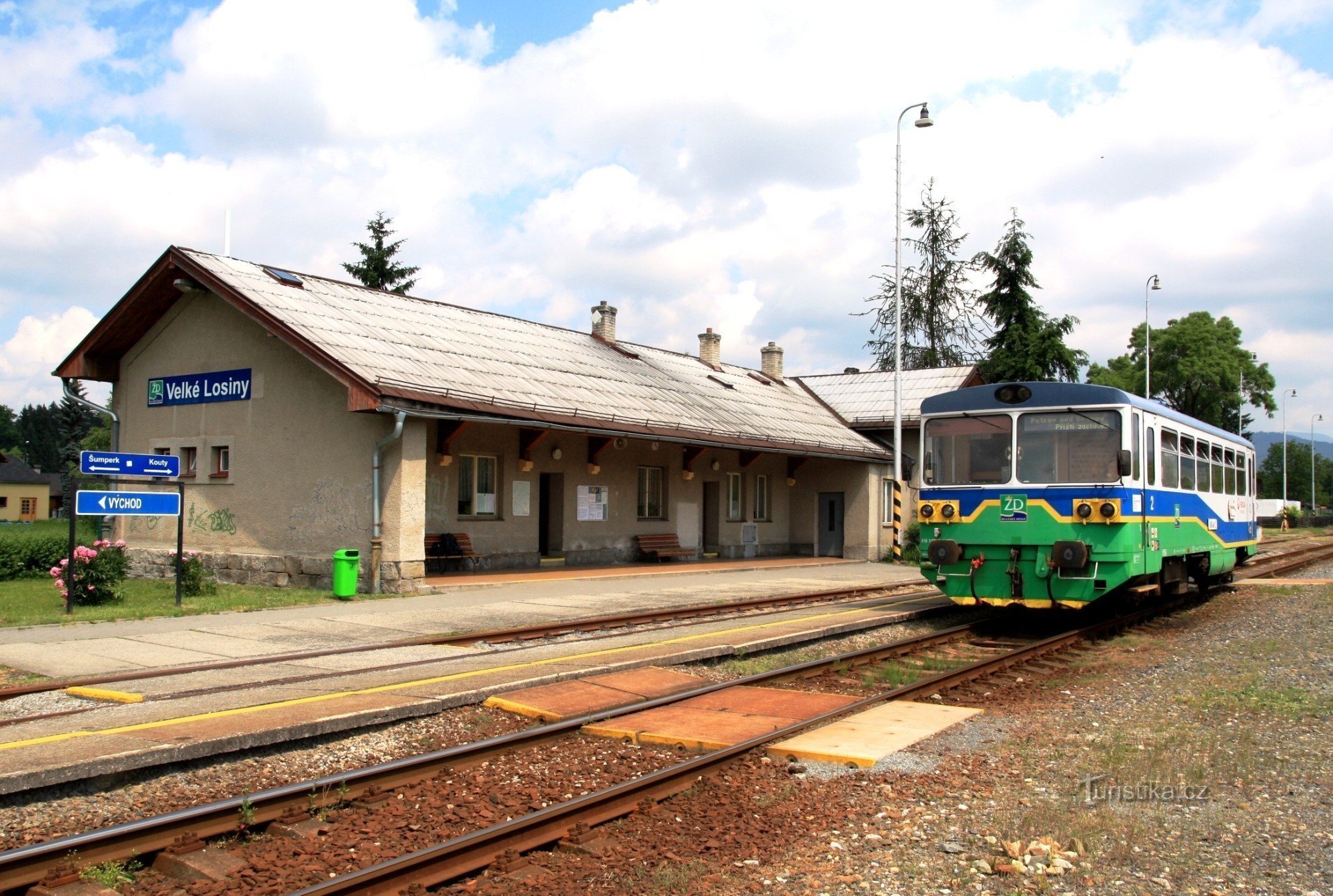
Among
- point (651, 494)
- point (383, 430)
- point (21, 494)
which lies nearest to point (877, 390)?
point (651, 494)

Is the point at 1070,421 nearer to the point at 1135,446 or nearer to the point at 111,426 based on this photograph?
the point at 1135,446

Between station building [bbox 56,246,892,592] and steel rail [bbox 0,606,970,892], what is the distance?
33.7 ft

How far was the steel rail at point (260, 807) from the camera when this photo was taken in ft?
14.9

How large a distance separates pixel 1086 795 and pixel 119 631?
1078 cm

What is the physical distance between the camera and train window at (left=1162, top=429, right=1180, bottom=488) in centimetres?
1294

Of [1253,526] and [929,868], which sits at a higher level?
[1253,526]

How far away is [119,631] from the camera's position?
12.1 m

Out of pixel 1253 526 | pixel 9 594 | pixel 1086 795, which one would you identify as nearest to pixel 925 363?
pixel 1253 526

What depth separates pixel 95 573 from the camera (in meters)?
15.0

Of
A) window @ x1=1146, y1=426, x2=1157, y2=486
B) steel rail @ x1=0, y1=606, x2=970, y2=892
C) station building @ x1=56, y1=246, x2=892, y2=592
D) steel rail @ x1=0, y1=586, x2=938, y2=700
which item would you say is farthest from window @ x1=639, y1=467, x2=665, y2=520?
steel rail @ x1=0, y1=606, x2=970, y2=892

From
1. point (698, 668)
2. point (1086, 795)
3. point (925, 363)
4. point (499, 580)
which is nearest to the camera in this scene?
point (1086, 795)

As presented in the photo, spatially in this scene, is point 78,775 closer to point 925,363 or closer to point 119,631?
point 119,631

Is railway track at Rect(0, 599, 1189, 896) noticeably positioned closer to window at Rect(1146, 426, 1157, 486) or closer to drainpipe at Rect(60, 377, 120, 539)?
window at Rect(1146, 426, 1157, 486)

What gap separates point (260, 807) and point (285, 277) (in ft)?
57.4
